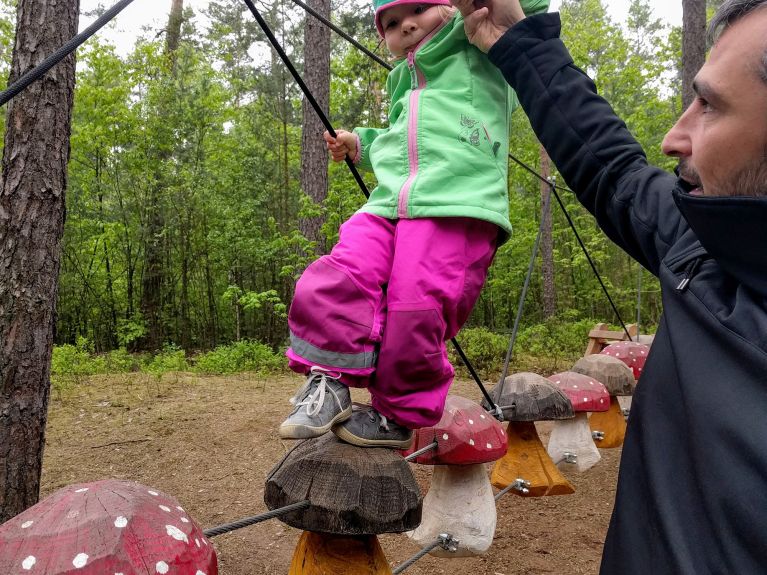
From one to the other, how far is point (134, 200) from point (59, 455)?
32.0 ft

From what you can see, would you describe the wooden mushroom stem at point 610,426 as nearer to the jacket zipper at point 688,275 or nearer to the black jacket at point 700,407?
the black jacket at point 700,407

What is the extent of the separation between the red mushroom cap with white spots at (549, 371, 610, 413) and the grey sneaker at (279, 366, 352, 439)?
200 centimetres

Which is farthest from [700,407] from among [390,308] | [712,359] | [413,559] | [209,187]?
[209,187]

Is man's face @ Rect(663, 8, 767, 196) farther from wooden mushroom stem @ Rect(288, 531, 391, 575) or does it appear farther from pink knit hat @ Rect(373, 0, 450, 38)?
wooden mushroom stem @ Rect(288, 531, 391, 575)

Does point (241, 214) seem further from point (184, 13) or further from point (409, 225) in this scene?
point (409, 225)

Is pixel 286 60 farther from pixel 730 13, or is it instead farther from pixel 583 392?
pixel 583 392

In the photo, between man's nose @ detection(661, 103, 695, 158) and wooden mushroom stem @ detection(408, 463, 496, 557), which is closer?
man's nose @ detection(661, 103, 695, 158)

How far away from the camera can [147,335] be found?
13.8 metres

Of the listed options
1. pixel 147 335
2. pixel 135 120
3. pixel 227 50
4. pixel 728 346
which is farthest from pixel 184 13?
pixel 728 346

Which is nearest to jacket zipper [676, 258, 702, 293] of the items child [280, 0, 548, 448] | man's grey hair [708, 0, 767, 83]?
man's grey hair [708, 0, 767, 83]

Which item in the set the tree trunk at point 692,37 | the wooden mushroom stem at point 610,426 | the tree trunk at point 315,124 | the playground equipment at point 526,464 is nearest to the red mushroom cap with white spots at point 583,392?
the playground equipment at point 526,464

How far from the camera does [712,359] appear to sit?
813 millimetres

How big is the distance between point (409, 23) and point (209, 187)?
39.8 ft

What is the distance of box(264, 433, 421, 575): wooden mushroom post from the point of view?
1181mm
